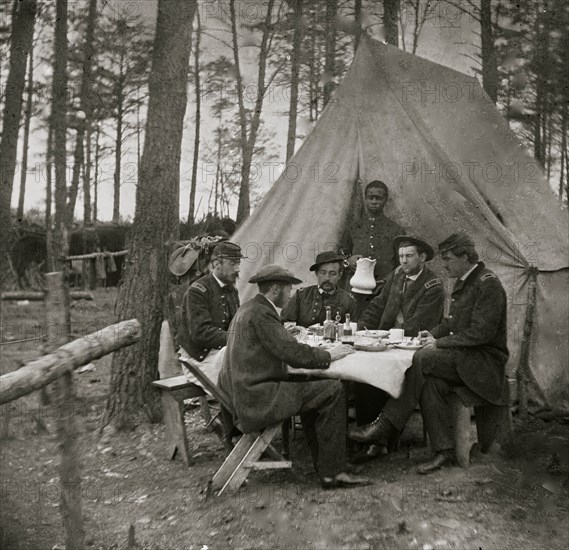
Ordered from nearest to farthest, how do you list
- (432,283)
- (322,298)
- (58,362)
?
(58,362)
(432,283)
(322,298)

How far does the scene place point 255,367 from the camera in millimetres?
4152

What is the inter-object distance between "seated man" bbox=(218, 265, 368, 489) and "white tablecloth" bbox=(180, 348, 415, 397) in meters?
0.13

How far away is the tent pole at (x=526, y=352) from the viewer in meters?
6.04

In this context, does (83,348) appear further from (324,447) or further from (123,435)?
(123,435)

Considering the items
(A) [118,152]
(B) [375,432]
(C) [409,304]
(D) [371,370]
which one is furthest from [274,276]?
(A) [118,152]

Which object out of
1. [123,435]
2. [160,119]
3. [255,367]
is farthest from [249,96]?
[255,367]

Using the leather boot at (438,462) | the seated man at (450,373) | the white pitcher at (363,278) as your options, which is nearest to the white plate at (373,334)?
the seated man at (450,373)

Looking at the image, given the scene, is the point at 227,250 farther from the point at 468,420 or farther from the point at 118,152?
the point at 118,152

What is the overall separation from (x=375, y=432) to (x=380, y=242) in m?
2.82

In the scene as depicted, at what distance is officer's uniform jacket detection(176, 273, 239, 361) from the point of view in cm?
513

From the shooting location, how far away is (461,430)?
14.8 ft

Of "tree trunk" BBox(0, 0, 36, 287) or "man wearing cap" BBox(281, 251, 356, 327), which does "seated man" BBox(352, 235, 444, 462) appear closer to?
"man wearing cap" BBox(281, 251, 356, 327)

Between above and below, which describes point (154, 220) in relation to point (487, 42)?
below

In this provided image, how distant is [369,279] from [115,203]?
20271 mm
